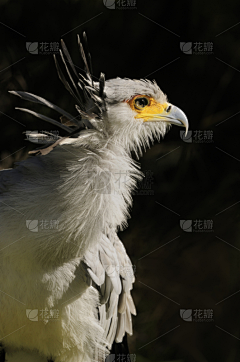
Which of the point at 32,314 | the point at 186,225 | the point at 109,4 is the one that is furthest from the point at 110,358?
the point at 109,4

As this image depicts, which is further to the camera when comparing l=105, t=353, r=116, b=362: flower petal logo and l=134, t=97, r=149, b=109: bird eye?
l=105, t=353, r=116, b=362: flower petal logo

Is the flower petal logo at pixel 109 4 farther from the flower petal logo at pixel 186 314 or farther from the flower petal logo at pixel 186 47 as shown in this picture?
the flower petal logo at pixel 186 314

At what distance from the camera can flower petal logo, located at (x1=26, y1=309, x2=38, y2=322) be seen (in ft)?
4.42

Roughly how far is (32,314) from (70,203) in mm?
473

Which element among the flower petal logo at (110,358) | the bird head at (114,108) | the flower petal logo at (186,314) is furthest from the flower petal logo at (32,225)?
the flower petal logo at (186,314)

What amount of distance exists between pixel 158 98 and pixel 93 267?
0.66m

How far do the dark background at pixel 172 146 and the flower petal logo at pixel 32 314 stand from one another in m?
1.06

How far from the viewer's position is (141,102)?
130 centimetres

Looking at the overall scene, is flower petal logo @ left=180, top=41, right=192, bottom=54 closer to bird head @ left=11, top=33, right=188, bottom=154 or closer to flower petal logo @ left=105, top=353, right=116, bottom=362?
bird head @ left=11, top=33, right=188, bottom=154

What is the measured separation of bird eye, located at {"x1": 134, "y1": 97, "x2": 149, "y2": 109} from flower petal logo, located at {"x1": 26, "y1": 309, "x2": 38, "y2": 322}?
79cm

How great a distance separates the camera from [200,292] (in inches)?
93.7

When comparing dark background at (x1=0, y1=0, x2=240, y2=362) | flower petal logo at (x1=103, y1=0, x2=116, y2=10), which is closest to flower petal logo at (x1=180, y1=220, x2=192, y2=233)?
dark background at (x1=0, y1=0, x2=240, y2=362)

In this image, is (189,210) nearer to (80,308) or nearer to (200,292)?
(200,292)

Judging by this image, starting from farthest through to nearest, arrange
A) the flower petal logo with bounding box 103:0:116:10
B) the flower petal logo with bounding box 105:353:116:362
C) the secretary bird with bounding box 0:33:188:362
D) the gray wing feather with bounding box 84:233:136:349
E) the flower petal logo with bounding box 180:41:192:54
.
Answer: the flower petal logo with bounding box 180:41:192:54, the flower petal logo with bounding box 103:0:116:10, the flower petal logo with bounding box 105:353:116:362, the gray wing feather with bounding box 84:233:136:349, the secretary bird with bounding box 0:33:188:362
